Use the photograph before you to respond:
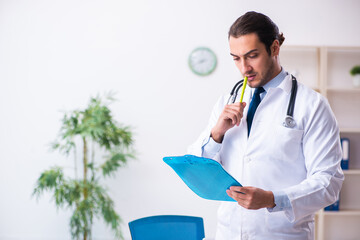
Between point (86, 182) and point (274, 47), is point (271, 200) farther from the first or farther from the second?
point (86, 182)

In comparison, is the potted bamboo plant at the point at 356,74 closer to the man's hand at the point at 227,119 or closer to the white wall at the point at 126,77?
the white wall at the point at 126,77

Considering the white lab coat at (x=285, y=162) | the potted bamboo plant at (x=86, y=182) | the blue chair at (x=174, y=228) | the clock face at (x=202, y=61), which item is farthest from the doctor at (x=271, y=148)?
the clock face at (x=202, y=61)

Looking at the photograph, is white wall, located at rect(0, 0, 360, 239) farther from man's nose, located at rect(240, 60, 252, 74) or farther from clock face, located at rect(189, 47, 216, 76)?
man's nose, located at rect(240, 60, 252, 74)

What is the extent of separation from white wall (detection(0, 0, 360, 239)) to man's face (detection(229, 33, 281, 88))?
2.43 m

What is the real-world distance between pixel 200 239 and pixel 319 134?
78cm

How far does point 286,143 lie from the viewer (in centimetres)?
133

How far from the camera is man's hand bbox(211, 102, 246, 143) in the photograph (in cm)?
135

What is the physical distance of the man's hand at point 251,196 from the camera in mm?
1167

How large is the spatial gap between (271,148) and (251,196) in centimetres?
25

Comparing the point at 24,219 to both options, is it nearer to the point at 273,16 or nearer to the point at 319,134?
the point at 273,16

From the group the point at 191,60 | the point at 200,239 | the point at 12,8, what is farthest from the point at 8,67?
the point at 200,239

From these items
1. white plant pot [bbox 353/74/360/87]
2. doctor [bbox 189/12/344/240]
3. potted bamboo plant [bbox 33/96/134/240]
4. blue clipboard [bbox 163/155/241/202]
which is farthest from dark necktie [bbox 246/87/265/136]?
white plant pot [bbox 353/74/360/87]

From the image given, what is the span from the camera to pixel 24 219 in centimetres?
394

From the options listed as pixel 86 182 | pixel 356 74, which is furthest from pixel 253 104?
pixel 356 74
